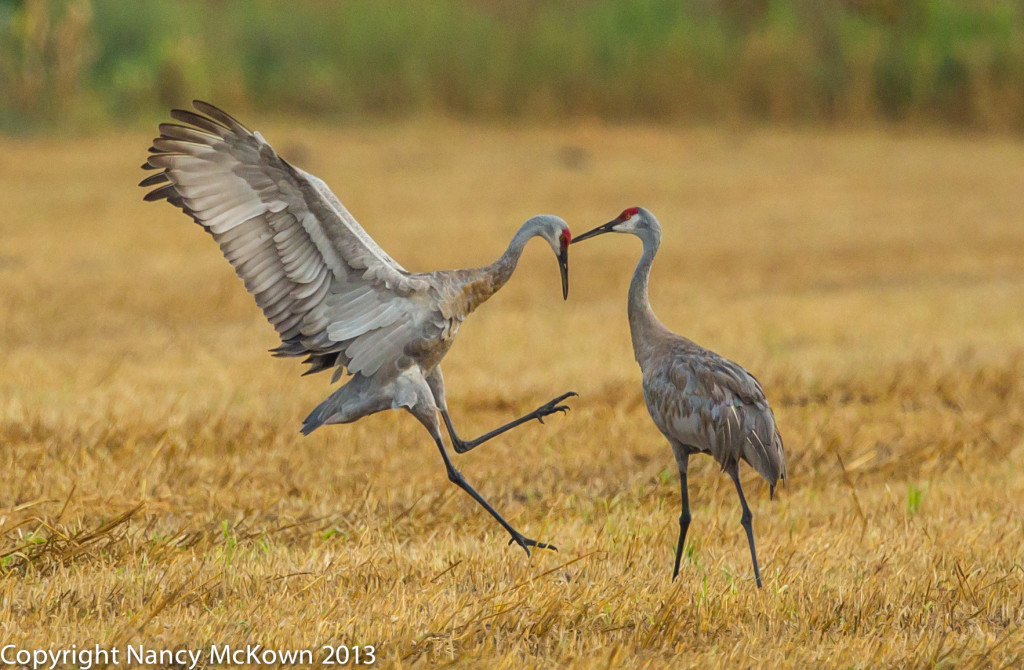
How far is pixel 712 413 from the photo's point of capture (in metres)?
4.77

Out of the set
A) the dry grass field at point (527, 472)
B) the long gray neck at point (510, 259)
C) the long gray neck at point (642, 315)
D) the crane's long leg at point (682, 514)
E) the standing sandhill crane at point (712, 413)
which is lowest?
the dry grass field at point (527, 472)

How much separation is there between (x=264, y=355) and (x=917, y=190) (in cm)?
1338

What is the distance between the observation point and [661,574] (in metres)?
4.79

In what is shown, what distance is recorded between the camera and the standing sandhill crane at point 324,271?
4.84 m

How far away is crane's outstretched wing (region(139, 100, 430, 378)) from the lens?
482 cm

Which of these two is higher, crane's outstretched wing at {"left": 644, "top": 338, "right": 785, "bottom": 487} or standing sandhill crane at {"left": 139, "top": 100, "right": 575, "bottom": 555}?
standing sandhill crane at {"left": 139, "top": 100, "right": 575, "bottom": 555}

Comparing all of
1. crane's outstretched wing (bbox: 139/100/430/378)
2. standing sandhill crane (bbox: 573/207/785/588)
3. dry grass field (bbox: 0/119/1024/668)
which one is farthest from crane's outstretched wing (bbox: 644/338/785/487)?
crane's outstretched wing (bbox: 139/100/430/378)

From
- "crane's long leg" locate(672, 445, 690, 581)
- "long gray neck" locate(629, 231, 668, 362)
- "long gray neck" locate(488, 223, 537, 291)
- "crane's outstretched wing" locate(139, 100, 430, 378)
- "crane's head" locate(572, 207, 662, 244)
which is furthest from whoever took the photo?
"crane's head" locate(572, 207, 662, 244)

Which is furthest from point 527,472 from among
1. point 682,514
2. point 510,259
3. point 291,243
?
point 291,243

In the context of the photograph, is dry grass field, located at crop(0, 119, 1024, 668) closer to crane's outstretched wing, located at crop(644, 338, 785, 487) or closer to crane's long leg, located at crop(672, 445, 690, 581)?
crane's long leg, located at crop(672, 445, 690, 581)

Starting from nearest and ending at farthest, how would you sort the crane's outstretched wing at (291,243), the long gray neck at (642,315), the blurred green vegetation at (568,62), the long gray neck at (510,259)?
the crane's outstretched wing at (291,243)
the long gray neck at (510,259)
the long gray neck at (642,315)
the blurred green vegetation at (568,62)

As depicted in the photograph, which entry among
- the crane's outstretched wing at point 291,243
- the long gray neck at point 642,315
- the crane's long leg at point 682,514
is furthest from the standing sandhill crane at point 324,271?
the crane's long leg at point 682,514

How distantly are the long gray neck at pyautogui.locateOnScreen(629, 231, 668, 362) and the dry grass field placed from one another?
834 millimetres

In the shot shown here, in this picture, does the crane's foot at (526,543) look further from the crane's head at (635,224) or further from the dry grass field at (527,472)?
the crane's head at (635,224)
